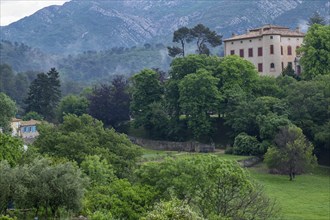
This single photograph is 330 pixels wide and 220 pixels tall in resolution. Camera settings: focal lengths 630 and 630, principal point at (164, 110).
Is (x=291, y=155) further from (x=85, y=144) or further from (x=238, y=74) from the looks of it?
(x=85, y=144)

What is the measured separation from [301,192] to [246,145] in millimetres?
12854

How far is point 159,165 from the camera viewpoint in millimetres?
30906

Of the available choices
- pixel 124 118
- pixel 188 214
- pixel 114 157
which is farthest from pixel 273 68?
pixel 188 214

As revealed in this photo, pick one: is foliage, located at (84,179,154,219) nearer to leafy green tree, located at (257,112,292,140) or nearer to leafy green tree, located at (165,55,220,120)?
leafy green tree, located at (257,112,292,140)

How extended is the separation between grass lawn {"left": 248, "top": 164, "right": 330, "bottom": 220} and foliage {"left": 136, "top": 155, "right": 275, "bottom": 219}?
25.3 ft

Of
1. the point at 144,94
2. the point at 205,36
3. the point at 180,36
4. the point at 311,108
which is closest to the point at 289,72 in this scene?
the point at 311,108

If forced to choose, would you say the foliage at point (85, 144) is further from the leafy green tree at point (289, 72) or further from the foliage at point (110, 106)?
the leafy green tree at point (289, 72)

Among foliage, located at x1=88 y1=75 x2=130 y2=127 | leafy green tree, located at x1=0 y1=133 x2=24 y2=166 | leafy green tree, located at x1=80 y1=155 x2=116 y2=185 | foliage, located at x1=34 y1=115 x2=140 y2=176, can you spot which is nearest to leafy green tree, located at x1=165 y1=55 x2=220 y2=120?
foliage, located at x1=88 y1=75 x2=130 y2=127

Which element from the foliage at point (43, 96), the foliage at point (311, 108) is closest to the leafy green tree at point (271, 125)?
the foliage at point (311, 108)

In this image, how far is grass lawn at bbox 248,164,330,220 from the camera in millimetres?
39463

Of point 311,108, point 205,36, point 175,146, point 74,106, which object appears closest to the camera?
point 311,108

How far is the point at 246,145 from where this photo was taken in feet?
192

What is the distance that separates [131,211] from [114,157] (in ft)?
34.6

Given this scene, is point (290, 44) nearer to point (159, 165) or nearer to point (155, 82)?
point (155, 82)
